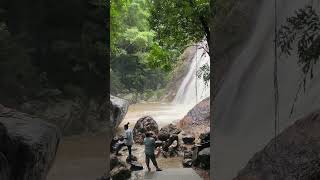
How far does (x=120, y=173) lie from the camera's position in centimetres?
875

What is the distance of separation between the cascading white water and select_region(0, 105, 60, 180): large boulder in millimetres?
15844

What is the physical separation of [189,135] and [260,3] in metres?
9.35

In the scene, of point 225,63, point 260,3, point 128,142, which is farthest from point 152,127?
point 260,3

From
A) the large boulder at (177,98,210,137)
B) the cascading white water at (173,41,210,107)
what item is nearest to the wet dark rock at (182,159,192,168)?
the large boulder at (177,98,210,137)

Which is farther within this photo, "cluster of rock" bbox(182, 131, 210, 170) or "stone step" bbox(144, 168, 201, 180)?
"cluster of rock" bbox(182, 131, 210, 170)

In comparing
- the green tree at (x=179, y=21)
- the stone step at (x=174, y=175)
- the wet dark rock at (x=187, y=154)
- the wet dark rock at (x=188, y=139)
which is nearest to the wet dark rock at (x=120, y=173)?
the stone step at (x=174, y=175)

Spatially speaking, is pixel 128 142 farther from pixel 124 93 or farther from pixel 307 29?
pixel 124 93

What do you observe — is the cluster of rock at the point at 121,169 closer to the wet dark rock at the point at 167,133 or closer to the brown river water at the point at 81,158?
the wet dark rock at the point at 167,133

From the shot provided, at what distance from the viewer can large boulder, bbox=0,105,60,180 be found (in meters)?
3.41

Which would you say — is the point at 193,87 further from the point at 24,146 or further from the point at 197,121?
the point at 24,146

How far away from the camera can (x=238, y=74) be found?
156 inches

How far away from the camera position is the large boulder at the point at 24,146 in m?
3.41

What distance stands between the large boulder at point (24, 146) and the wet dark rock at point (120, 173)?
5.01 meters

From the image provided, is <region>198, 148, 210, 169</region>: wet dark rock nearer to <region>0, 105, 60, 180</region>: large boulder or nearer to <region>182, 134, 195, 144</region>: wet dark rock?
<region>182, 134, 195, 144</region>: wet dark rock
